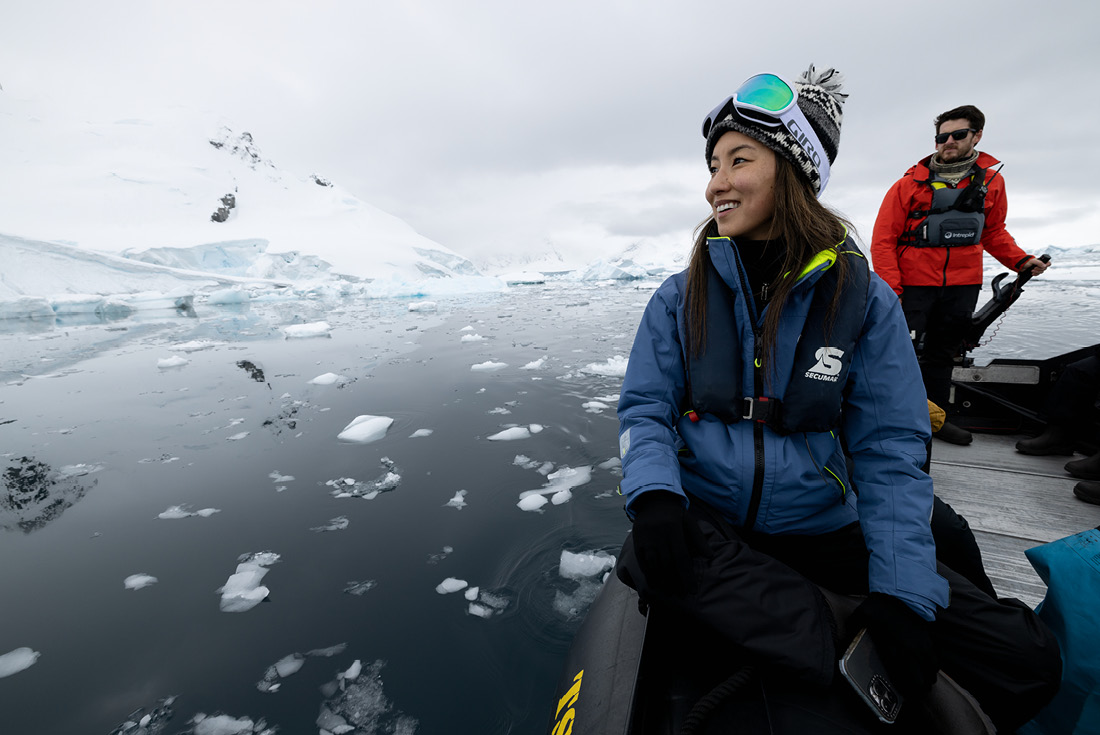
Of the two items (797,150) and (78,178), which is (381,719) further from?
(78,178)

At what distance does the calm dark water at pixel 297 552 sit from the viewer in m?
1.57

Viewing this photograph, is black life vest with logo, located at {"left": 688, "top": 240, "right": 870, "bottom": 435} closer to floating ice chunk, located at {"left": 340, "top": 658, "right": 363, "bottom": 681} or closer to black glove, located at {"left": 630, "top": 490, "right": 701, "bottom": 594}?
black glove, located at {"left": 630, "top": 490, "right": 701, "bottom": 594}

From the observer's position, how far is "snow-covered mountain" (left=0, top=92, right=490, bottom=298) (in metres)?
36.4

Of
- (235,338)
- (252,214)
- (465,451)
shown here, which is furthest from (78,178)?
(465,451)

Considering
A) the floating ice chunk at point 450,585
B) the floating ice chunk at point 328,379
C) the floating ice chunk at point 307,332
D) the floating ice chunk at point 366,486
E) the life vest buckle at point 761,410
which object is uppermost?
the life vest buckle at point 761,410

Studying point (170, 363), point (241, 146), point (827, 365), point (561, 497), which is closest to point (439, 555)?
point (561, 497)

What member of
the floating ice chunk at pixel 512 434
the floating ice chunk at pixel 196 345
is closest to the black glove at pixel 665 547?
the floating ice chunk at pixel 512 434

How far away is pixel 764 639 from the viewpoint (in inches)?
33.9

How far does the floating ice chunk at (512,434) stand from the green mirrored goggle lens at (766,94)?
292 centimetres

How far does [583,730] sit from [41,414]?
6.77m

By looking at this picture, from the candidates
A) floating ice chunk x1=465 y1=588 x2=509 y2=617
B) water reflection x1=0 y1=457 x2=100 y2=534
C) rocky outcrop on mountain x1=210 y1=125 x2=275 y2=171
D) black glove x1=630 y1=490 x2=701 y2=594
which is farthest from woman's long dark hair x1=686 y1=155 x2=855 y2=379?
rocky outcrop on mountain x1=210 y1=125 x2=275 y2=171

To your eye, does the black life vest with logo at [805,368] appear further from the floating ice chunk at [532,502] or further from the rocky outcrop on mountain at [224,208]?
the rocky outcrop on mountain at [224,208]

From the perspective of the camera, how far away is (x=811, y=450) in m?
1.15

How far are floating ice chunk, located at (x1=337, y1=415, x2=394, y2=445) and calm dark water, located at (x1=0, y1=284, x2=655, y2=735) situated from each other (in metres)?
0.12
